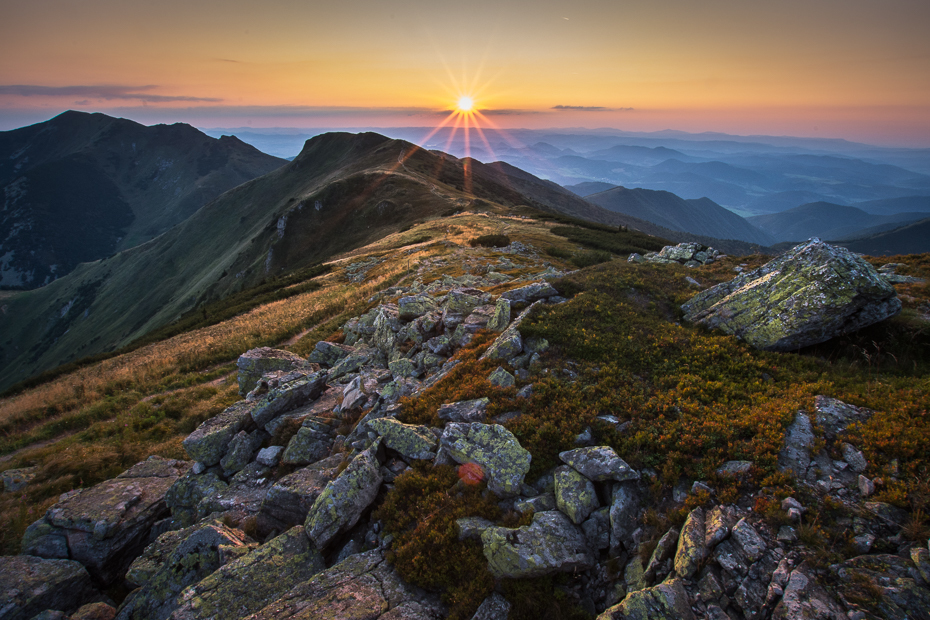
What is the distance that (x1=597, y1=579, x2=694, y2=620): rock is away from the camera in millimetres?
5594

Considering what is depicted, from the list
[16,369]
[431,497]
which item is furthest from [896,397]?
[16,369]

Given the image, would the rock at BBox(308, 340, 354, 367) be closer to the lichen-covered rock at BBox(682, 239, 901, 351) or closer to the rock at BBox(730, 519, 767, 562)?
the lichen-covered rock at BBox(682, 239, 901, 351)

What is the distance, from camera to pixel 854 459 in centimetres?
702

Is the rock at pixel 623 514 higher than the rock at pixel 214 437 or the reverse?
higher

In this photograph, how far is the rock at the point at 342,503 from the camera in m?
8.38

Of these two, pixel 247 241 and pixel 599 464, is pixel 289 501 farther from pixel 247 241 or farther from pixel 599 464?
pixel 247 241

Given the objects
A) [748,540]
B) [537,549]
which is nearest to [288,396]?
[537,549]

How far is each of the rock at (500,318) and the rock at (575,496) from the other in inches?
285

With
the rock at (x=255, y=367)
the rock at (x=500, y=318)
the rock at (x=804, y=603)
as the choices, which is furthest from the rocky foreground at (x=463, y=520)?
the rock at (x=255, y=367)

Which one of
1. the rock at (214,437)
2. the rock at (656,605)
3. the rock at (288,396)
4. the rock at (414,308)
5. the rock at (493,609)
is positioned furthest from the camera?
the rock at (414,308)

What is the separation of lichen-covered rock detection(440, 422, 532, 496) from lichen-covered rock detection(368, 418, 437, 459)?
1.83 feet

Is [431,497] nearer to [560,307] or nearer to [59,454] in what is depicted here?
[560,307]

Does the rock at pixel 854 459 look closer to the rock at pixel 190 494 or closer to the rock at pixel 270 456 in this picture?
the rock at pixel 270 456

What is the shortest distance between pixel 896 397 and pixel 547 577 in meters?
8.65
